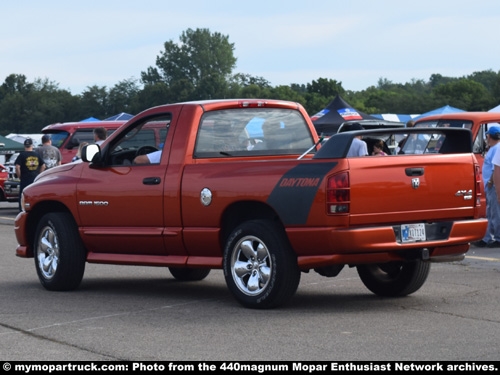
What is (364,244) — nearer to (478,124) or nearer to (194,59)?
(478,124)

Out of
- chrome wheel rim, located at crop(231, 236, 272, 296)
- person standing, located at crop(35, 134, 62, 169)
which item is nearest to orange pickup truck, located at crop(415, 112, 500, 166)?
chrome wheel rim, located at crop(231, 236, 272, 296)

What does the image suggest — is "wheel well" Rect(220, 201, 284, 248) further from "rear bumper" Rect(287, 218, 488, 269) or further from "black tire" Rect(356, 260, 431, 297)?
"black tire" Rect(356, 260, 431, 297)

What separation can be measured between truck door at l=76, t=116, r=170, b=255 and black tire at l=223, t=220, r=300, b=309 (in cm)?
99

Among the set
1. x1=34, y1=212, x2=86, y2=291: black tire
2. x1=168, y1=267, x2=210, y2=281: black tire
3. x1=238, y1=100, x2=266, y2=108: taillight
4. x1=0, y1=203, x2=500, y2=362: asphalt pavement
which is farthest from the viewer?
x1=168, y1=267, x2=210, y2=281: black tire

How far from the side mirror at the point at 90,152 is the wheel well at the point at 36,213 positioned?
844 mm

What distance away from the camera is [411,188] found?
926 centimetres

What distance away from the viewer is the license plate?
9.21 meters

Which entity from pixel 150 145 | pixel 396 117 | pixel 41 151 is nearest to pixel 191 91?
pixel 396 117

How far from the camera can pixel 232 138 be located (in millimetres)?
10562

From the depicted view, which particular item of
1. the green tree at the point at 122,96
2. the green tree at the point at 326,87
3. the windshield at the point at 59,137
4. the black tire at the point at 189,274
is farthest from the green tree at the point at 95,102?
the black tire at the point at 189,274

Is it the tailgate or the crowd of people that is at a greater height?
the tailgate

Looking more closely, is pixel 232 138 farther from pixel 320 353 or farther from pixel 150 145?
pixel 320 353

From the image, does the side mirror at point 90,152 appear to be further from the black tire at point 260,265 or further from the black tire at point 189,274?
the black tire at point 260,265

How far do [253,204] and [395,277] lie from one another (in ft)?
5.47
